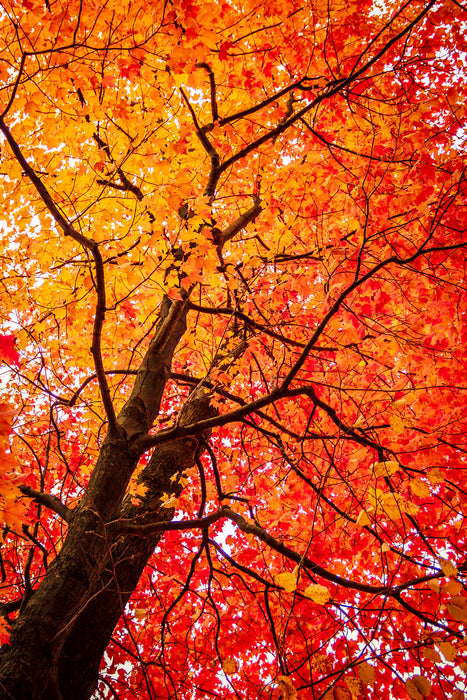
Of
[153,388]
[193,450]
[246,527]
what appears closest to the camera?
[246,527]

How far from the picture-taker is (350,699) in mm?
2141

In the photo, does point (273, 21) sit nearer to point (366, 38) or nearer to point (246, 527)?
point (366, 38)

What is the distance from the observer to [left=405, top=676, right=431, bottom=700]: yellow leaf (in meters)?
1.89

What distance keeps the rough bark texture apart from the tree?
2 centimetres

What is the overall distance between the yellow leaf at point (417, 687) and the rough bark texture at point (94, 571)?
1.55 m

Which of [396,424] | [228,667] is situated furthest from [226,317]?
[228,667]

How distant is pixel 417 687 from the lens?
1.92 metres

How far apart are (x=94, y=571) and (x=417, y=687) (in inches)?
77.4

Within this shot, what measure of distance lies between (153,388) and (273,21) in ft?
14.0

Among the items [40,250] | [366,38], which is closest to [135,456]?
[40,250]

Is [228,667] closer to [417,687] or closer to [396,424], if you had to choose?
[417,687]

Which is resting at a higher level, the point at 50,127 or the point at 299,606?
the point at 50,127

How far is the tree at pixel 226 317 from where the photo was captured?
8.85 ft

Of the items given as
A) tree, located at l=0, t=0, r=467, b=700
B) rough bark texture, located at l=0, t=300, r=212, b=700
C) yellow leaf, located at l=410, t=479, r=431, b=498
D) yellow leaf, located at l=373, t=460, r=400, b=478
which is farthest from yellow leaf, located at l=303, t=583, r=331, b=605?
rough bark texture, located at l=0, t=300, r=212, b=700
